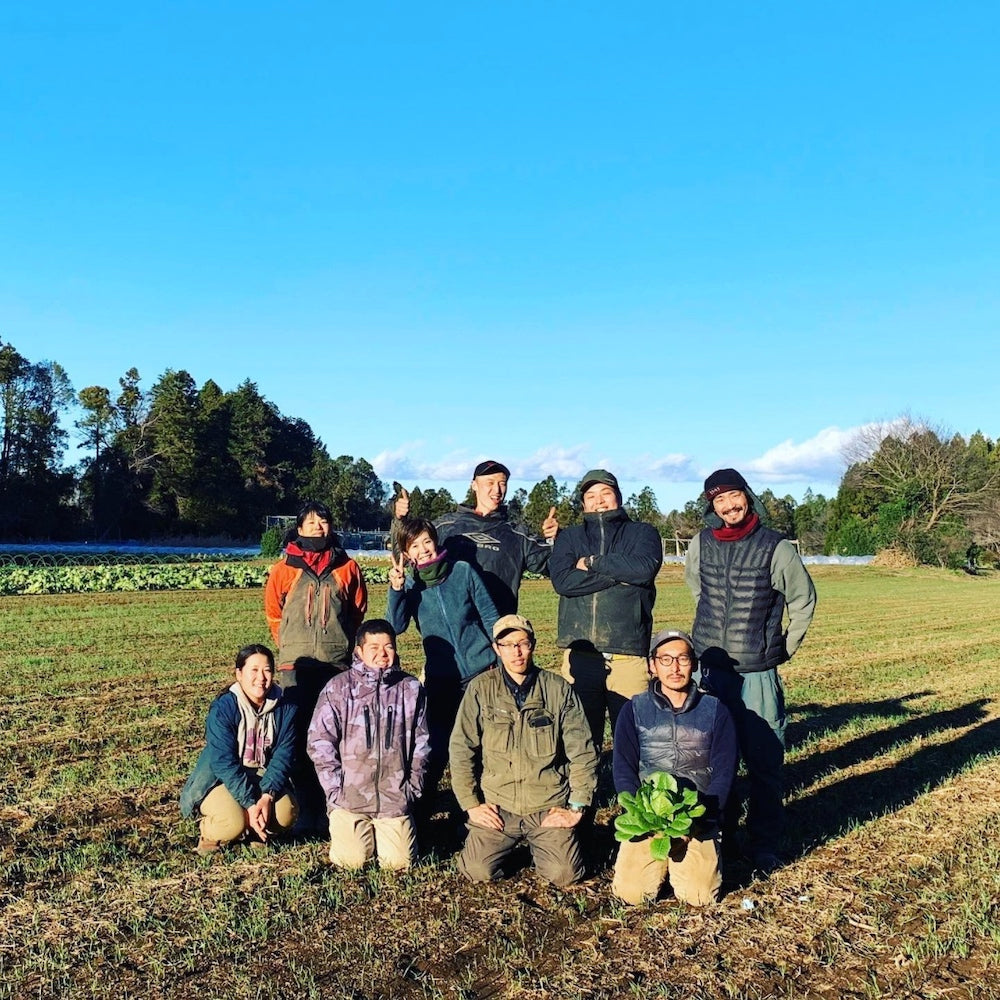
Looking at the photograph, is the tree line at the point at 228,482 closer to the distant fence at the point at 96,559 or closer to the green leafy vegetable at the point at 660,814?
the distant fence at the point at 96,559

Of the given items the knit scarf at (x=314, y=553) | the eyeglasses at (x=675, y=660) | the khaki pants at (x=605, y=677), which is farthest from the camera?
the knit scarf at (x=314, y=553)

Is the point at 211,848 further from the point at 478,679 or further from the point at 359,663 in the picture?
the point at 478,679

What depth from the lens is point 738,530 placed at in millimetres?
4902

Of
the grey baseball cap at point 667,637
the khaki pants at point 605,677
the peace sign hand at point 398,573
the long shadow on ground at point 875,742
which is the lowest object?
the long shadow on ground at point 875,742

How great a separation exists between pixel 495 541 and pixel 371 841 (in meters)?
1.83

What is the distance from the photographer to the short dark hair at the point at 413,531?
5.23 metres

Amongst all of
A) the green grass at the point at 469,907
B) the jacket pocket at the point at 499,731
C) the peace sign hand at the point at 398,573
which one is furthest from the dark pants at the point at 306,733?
the jacket pocket at the point at 499,731

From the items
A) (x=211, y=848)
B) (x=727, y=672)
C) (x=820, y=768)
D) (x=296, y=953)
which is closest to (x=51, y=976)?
(x=296, y=953)

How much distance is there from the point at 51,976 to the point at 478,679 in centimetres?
225

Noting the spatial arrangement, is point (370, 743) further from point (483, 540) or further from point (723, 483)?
point (723, 483)

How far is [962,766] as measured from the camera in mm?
7125

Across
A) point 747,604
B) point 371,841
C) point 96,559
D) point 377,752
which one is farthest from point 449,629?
point 96,559

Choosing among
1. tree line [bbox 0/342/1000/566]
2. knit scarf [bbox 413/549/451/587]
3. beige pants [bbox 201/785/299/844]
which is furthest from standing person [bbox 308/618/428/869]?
tree line [bbox 0/342/1000/566]

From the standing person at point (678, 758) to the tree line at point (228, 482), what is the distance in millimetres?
40823
